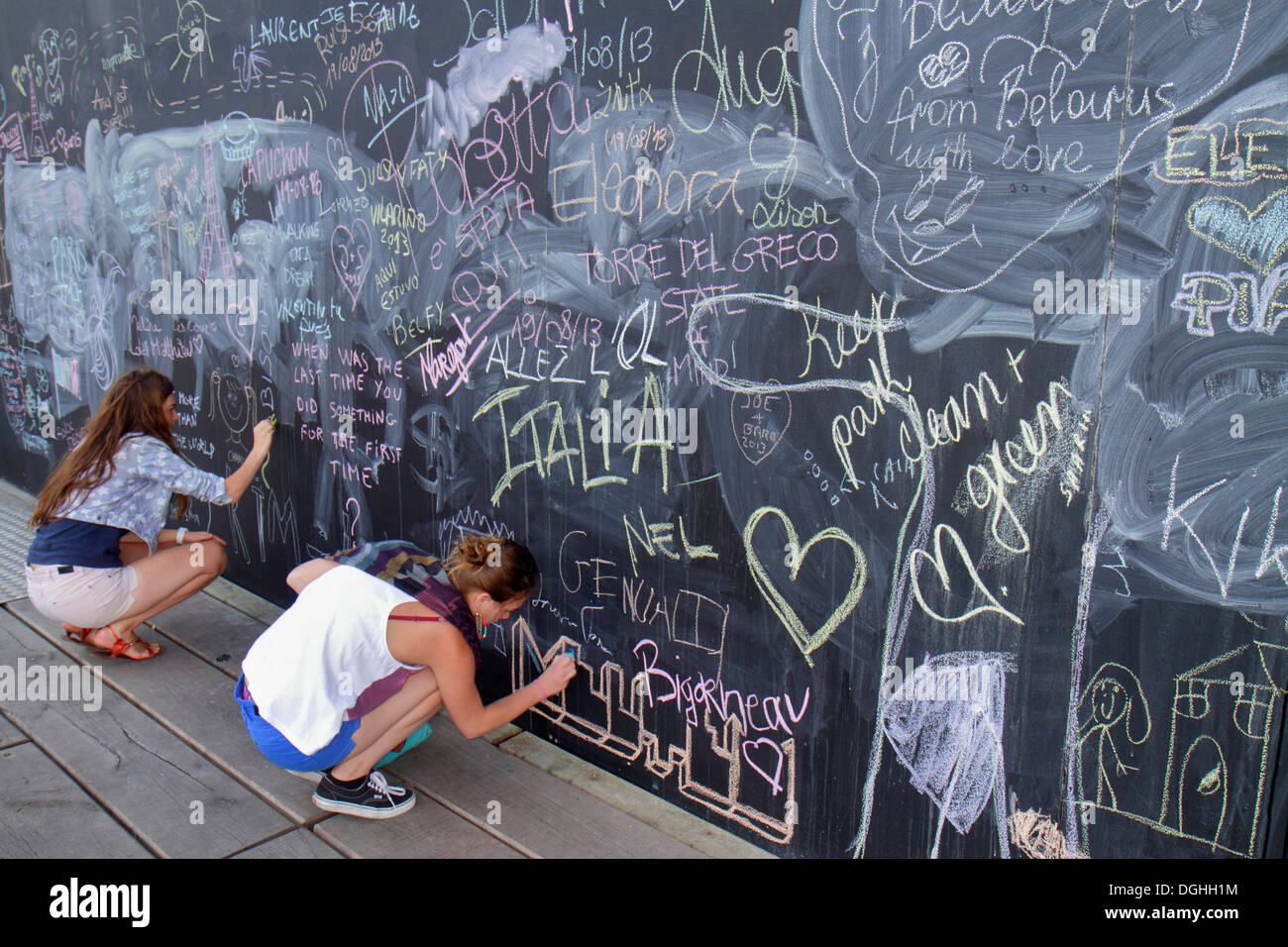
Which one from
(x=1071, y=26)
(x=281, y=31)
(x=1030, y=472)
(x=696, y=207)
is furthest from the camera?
(x=281, y=31)

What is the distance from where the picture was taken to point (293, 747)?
2.97 metres

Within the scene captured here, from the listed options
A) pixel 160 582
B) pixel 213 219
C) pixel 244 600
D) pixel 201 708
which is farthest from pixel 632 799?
pixel 213 219

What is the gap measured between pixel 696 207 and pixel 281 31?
9.37 feet

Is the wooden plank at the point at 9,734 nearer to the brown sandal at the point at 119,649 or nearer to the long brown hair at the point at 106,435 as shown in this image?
the brown sandal at the point at 119,649

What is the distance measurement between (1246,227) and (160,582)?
14.5ft

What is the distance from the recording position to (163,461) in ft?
13.0

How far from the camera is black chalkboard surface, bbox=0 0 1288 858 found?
1939 millimetres

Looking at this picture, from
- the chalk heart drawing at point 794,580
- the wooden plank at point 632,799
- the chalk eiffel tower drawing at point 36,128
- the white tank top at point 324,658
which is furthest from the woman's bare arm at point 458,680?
the chalk eiffel tower drawing at point 36,128

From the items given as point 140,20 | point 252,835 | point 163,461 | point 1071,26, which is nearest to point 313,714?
point 252,835

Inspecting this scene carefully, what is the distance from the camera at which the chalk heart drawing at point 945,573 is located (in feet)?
7.47

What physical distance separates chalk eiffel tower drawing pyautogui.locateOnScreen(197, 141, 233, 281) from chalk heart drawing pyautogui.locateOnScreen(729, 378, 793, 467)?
3.56 metres

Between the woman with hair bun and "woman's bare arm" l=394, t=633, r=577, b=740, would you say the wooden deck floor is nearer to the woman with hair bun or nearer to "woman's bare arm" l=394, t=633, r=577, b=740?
the woman with hair bun

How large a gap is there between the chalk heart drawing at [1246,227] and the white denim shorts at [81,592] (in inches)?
171
